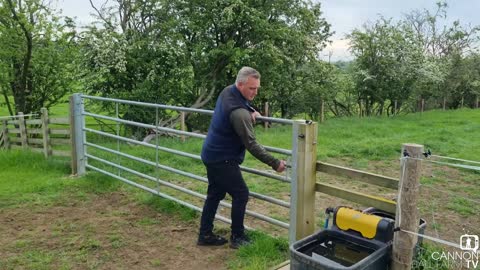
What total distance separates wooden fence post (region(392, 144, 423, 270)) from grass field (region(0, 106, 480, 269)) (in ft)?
3.99

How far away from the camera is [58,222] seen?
16.2ft

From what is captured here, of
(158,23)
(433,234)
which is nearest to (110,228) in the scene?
(433,234)

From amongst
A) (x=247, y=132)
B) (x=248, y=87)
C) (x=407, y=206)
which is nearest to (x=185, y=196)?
(x=247, y=132)

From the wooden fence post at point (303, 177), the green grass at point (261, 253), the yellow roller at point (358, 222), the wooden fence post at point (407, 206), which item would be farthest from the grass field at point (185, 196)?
the wooden fence post at point (407, 206)

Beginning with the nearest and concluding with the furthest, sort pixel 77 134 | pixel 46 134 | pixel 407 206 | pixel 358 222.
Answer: pixel 407 206, pixel 358 222, pixel 77 134, pixel 46 134

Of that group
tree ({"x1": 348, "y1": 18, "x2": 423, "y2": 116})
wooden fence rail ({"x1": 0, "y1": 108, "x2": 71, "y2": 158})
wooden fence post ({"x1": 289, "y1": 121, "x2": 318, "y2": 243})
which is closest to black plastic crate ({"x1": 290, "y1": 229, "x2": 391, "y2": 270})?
wooden fence post ({"x1": 289, "y1": 121, "x2": 318, "y2": 243})

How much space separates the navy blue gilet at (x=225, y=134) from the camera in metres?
3.76

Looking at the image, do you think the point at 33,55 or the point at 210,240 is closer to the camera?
the point at 210,240

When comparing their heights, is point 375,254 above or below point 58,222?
above

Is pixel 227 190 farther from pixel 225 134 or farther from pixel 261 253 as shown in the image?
pixel 261 253

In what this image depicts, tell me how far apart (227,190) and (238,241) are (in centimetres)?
53

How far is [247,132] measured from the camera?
3.66 metres

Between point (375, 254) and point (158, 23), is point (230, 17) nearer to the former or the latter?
point (158, 23)

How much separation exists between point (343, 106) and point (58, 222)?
16.1 meters
